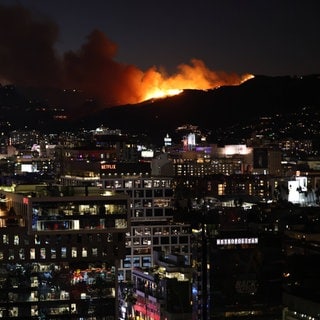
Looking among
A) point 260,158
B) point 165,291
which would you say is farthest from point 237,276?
point 260,158

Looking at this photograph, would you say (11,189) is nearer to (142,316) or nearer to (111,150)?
(142,316)

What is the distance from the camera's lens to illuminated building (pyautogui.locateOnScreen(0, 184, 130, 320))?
22.1 metres

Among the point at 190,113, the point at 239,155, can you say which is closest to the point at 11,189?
the point at 239,155

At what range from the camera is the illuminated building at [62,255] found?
2214 centimetres

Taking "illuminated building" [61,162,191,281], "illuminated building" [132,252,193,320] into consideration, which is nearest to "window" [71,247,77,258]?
"illuminated building" [132,252,193,320]

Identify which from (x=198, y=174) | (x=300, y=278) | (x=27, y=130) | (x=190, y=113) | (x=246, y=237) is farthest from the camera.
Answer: (x=190, y=113)

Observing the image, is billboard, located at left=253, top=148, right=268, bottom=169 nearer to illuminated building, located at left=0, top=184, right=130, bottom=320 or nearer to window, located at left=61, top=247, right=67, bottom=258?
illuminated building, located at left=0, top=184, right=130, bottom=320

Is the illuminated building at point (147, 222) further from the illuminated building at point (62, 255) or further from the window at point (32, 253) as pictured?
the window at point (32, 253)

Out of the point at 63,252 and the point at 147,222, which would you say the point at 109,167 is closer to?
the point at 147,222

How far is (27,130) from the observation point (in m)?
103

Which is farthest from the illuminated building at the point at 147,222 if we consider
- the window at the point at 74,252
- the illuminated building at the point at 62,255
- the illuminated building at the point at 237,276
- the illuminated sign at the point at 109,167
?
the window at the point at 74,252

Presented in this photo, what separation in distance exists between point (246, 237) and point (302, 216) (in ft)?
44.3

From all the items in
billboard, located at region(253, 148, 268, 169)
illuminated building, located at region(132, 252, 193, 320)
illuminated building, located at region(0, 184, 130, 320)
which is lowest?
illuminated building, located at region(132, 252, 193, 320)

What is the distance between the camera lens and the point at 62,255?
22.9 meters
